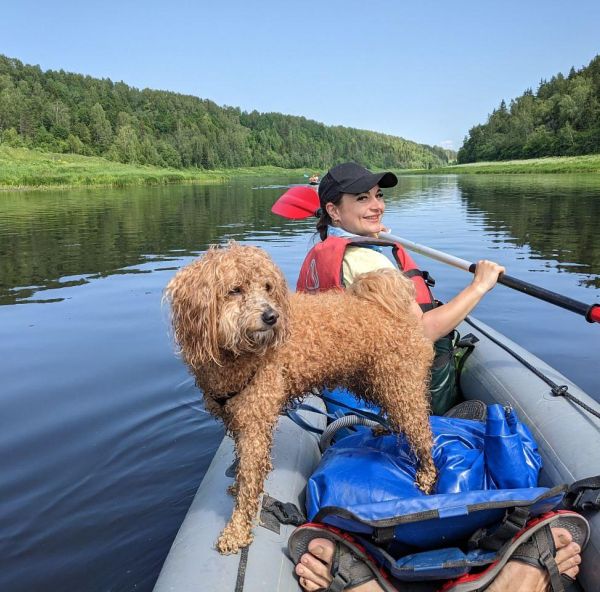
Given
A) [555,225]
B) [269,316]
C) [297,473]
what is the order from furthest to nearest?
[555,225] < [297,473] < [269,316]

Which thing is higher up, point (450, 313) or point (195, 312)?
point (195, 312)

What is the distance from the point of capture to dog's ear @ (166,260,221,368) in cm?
262

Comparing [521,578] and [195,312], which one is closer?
[521,578]

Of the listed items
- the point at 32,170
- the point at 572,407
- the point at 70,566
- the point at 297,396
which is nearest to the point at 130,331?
the point at 70,566

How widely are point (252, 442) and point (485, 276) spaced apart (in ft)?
6.82

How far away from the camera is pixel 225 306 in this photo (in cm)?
267

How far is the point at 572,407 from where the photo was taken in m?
3.68

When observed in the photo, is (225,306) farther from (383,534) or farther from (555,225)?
(555,225)

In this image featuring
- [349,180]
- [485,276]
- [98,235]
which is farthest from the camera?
[98,235]

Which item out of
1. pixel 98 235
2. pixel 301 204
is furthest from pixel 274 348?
pixel 98 235

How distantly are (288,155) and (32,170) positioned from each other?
12211 centimetres

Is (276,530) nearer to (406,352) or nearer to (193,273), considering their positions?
(406,352)

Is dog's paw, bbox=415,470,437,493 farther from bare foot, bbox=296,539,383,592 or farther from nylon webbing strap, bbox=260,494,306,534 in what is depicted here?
bare foot, bbox=296,539,383,592

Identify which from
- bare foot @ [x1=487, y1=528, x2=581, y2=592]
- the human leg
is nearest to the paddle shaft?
the human leg
